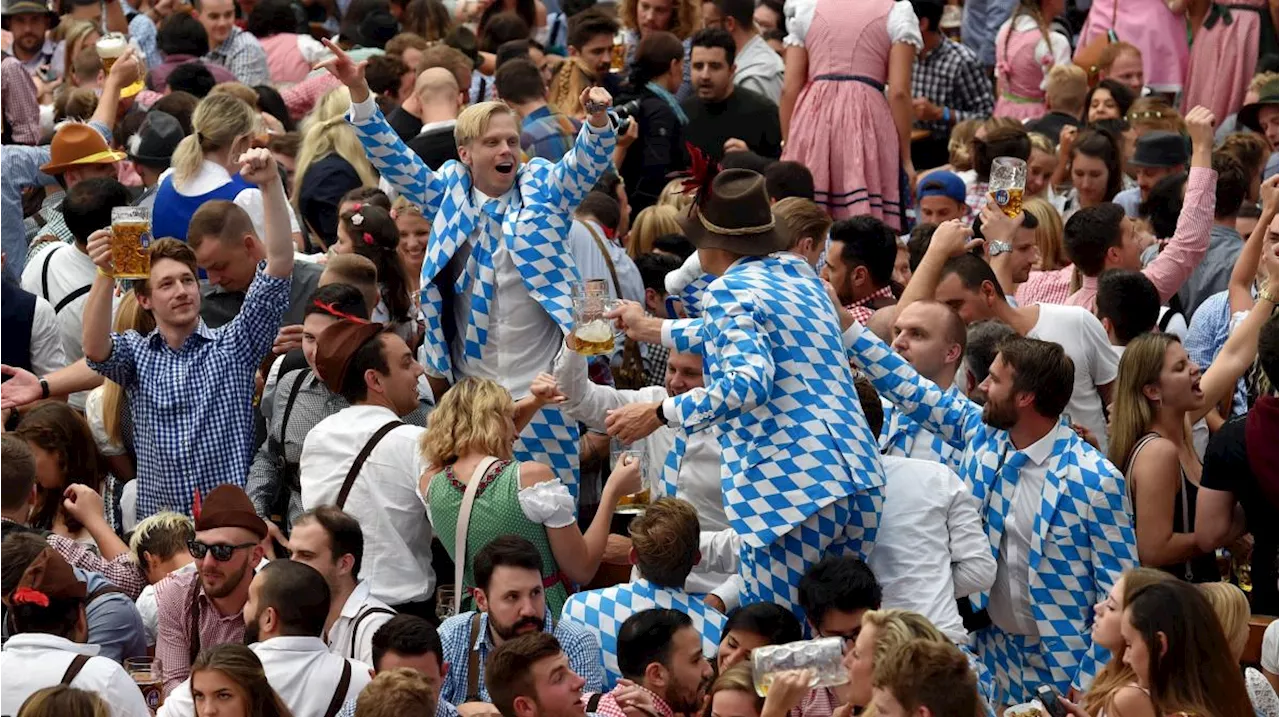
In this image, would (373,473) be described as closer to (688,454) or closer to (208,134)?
(688,454)

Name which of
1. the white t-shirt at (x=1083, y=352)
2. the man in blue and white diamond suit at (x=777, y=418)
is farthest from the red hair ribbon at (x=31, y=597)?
the white t-shirt at (x=1083, y=352)

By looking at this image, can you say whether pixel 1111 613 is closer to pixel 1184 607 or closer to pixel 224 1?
pixel 1184 607

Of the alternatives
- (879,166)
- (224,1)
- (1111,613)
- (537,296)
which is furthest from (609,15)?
(1111,613)

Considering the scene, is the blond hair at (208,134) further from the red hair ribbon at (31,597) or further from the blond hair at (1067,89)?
the blond hair at (1067,89)

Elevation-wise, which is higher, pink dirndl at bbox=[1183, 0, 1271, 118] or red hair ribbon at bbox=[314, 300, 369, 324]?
red hair ribbon at bbox=[314, 300, 369, 324]

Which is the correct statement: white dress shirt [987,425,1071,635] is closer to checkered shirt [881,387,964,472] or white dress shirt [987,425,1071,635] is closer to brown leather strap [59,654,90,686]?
checkered shirt [881,387,964,472]

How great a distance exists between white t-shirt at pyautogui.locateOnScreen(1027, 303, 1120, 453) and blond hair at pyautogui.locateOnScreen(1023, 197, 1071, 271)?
5.96 ft

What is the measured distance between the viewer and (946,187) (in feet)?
32.4

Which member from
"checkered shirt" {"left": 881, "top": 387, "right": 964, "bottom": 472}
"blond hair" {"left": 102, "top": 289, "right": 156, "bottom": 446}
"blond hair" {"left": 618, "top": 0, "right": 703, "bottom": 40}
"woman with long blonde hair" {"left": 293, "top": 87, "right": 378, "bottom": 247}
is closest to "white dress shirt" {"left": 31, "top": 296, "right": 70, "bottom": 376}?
"blond hair" {"left": 102, "top": 289, "right": 156, "bottom": 446}

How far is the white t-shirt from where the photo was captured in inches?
299

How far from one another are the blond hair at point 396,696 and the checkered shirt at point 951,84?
7.86 metres

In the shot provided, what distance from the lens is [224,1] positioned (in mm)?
13211

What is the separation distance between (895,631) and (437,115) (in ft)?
17.5

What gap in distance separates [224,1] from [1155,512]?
821 centimetres
